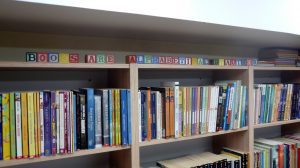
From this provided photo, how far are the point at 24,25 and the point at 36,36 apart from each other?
15 cm

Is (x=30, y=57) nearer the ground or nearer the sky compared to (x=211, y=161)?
nearer the sky

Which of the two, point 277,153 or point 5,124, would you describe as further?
point 277,153

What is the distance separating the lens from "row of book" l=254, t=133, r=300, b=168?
5.32 feet

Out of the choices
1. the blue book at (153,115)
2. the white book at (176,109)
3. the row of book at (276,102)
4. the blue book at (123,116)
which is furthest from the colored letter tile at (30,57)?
the row of book at (276,102)

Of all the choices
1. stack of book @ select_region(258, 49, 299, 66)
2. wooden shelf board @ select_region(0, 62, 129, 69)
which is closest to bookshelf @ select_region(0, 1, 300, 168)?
wooden shelf board @ select_region(0, 62, 129, 69)

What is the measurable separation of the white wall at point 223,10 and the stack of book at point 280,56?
0.35 m

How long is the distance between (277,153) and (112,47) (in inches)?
49.3

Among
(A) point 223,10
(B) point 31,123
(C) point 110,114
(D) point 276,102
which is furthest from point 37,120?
(D) point 276,102

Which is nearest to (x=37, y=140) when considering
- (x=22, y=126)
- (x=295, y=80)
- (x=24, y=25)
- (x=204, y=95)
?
(x=22, y=126)

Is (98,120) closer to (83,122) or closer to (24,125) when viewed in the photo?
(83,122)

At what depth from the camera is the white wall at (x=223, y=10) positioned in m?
0.91

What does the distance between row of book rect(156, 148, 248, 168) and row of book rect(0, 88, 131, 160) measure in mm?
360

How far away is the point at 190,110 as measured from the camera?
134 centimetres

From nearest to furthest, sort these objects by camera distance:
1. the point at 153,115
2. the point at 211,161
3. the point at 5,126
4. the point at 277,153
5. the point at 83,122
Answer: the point at 5,126, the point at 83,122, the point at 153,115, the point at 211,161, the point at 277,153
